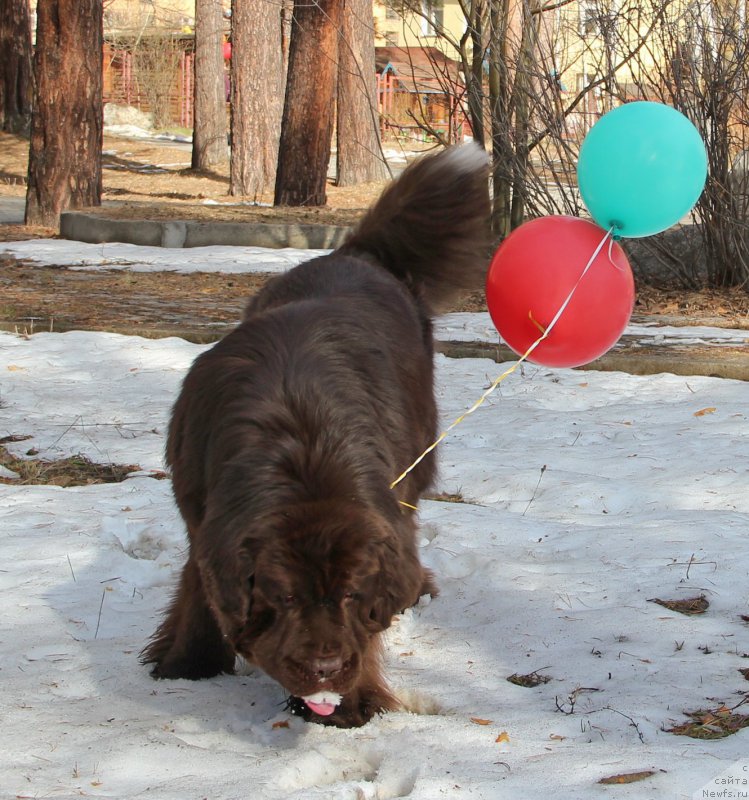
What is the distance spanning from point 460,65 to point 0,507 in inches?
270

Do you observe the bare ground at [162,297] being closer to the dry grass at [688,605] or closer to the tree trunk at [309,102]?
the tree trunk at [309,102]

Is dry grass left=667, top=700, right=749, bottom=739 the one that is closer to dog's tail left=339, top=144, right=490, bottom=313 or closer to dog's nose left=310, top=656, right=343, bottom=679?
dog's nose left=310, top=656, right=343, bottom=679

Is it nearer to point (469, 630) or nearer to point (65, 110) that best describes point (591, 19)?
point (469, 630)

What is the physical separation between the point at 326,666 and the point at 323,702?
0.55 feet

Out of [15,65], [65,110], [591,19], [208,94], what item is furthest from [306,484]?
[15,65]

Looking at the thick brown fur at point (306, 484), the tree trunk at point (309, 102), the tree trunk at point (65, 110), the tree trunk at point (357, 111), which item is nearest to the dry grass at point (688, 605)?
the thick brown fur at point (306, 484)

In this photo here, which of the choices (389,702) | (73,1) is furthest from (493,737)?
(73,1)

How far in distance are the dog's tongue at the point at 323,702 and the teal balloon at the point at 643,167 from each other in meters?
2.02

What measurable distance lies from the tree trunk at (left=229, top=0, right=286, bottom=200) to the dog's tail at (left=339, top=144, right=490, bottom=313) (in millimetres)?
14894

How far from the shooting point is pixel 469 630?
3.84 metres

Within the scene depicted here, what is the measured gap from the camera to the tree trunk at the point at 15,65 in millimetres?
23750

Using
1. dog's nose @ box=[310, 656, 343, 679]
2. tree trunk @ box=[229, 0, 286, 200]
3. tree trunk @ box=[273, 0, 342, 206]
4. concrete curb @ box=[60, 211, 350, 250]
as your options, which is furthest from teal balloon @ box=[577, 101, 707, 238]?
tree trunk @ box=[229, 0, 286, 200]

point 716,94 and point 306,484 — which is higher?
point 716,94

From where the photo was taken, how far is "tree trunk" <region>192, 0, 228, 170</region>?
23625 mm
